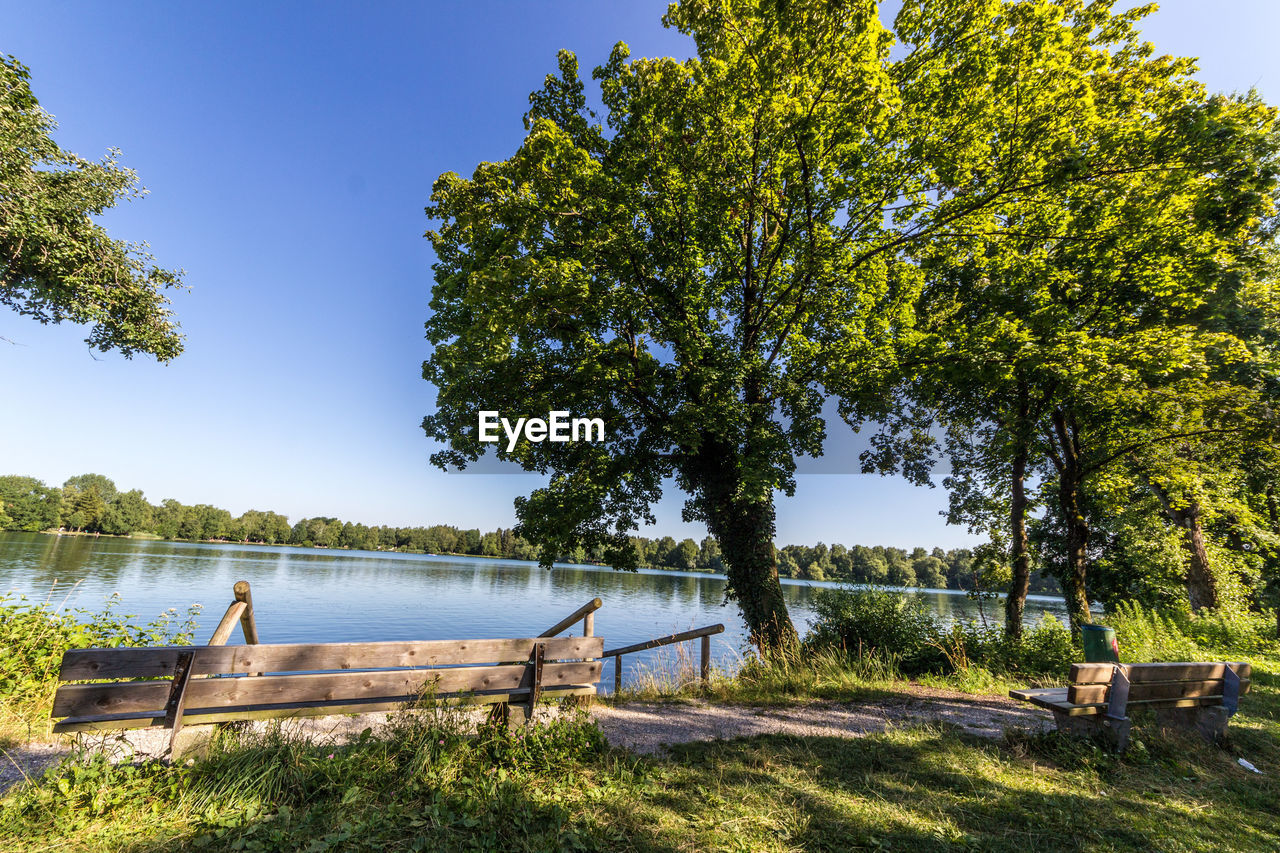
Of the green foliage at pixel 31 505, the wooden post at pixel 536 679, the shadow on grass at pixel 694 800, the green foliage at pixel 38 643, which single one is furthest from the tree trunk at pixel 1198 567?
the green foliage at pixel 31 505

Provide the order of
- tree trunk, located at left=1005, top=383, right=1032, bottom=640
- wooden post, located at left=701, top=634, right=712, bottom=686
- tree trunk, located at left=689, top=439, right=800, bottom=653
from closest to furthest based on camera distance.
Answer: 1. wooden post, located at left=701, top=634, right=712, bottom=686
2. tree trunk, located at left=689, top=439, right=800, bottom=653
3. tree trunk, located at left=1005, top=383, right=1032, bottom=640

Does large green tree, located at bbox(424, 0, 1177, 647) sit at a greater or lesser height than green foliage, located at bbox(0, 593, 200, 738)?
greater

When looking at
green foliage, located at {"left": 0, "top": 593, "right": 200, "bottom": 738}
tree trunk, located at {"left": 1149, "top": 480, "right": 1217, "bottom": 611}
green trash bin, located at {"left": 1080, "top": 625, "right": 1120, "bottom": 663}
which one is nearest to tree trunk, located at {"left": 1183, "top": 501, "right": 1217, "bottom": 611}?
tree trunk, located at {"left": 1149, "top": 480, "right": 1217, "bottom": 611}

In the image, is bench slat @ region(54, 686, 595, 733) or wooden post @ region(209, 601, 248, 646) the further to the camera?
wooden post @ region(209, 601, 248, 646)

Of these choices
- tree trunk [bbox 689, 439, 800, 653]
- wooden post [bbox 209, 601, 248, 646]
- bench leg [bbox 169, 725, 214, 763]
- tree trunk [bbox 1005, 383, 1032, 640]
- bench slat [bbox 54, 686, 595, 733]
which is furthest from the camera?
tree trunk [bbox 1005, 383, 1032, 640]

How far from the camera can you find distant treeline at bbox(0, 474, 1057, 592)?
224ft

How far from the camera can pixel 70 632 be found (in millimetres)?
6336

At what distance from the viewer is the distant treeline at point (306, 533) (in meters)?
68.3

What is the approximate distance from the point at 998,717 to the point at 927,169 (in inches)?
403

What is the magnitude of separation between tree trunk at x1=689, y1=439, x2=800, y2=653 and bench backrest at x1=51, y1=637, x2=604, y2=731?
666 cm

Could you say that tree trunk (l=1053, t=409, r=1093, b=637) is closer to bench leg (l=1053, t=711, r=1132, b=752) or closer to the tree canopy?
the tree canopy

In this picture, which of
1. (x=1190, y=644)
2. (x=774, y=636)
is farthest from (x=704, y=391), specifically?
(x=1190, y=644)

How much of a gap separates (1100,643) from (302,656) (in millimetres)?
9505

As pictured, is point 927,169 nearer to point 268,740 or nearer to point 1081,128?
point 1081,128
